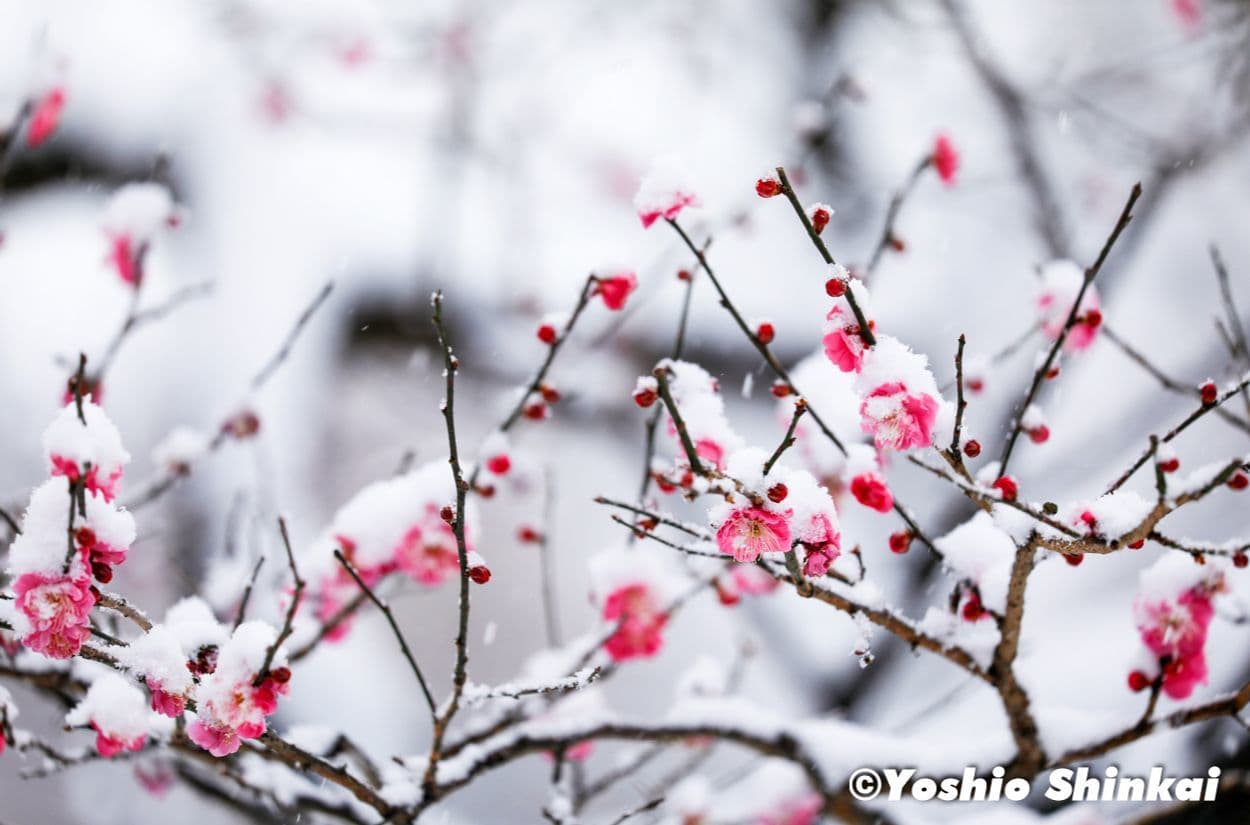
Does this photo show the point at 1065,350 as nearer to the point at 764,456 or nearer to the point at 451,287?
the point at 764,456

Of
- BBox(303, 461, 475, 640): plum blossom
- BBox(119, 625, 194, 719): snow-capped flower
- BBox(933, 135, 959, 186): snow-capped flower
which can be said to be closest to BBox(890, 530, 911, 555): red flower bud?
BBox(303, 461, 475, 640): plum blossom

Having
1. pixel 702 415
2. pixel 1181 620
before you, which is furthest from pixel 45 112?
pixel 1181 620

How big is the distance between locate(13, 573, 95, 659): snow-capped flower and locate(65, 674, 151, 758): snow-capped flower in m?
0.32

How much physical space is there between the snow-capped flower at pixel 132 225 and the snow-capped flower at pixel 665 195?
1408mm

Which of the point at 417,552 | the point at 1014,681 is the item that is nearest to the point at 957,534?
the point at 1014,681

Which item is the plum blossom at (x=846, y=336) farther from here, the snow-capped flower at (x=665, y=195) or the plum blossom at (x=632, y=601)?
the plum blossom at (x=632, y=601)

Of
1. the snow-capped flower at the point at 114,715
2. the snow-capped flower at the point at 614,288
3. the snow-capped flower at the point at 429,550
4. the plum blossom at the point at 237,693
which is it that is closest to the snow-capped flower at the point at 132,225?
the snow-capped flower at the point at 429,550

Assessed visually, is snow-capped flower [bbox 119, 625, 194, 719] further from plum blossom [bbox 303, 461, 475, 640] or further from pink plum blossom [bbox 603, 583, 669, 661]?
pink plum blossom [bbox 603, 583, 669, 661]

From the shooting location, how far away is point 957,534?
4.84 feet

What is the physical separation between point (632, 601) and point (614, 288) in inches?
27.1

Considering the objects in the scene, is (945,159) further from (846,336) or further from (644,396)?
(644,396)

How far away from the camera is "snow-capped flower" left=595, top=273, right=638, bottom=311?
156cm

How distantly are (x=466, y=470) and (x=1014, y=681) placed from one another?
3.32ft

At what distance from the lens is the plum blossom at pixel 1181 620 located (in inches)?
56.3
